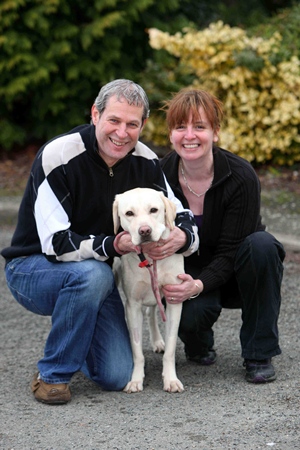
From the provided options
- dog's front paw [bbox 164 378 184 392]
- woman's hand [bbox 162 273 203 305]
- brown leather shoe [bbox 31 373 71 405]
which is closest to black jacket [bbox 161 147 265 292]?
woman's hand [bbox 162 273 203 305]

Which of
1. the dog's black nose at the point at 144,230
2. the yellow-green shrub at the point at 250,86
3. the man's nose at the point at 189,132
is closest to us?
the dog's black nose at the point at 144,230

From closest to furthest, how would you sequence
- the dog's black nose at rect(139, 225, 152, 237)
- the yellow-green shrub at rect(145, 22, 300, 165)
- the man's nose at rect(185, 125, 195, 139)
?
the dog's black nose at rect(139, 225, 152, 237) → the man's nose at rect(185, 125, 195, 139) → the yellow-green shrub at rect(145, 22, 300, 165)

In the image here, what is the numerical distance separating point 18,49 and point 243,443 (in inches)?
275

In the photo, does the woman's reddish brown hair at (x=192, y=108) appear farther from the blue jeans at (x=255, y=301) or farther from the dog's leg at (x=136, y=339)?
the dog's leg at (x=136, y=339)

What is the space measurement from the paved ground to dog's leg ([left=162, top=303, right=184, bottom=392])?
0.08 meters

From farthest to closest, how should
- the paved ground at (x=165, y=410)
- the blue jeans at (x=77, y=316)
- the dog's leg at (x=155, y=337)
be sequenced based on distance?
1. the dog's leg at (x=155, y=337)
2. the blue jeans at (x=77, y=316)
3. the paved ground at (x=165, y=410)

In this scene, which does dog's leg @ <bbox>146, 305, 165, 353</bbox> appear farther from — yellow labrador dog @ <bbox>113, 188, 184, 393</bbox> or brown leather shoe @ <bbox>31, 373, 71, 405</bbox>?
brown leather shoe @ <bbox>31, 373, 71, 405</bbox>

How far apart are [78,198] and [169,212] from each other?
0.48 meters

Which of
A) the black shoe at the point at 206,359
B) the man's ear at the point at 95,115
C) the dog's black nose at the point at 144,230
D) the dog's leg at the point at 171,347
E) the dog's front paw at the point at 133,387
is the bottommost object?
the black shoe at the point at 206,359

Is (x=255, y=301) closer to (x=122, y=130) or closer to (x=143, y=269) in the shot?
(x=143, y=269)

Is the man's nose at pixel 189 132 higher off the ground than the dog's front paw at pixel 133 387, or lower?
higher

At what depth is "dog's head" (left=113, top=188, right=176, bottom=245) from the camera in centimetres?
402

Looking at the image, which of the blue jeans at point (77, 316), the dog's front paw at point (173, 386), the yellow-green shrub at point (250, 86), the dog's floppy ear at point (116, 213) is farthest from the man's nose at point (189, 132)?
the yellow-green shrub at point (250, 86)

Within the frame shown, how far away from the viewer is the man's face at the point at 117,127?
4.20 m
